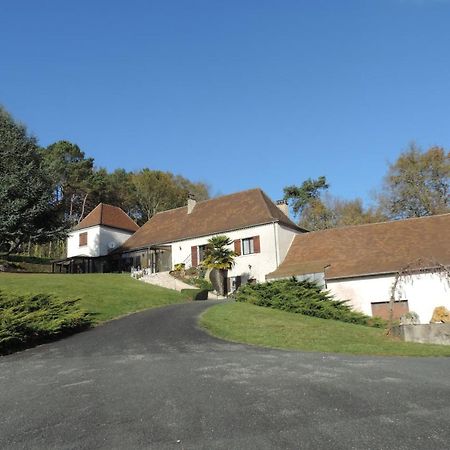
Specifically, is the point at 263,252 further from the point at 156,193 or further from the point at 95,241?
the point at 156,193

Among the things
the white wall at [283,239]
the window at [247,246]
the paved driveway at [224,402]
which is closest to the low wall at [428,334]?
the paved driveway at [224,402]

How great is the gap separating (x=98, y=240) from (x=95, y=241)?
0.43m

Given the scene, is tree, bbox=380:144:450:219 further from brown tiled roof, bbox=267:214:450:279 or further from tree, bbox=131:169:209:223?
tree, bbox=131:169:209:223

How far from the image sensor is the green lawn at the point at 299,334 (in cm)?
1351

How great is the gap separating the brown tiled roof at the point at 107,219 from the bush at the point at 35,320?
1115 inches

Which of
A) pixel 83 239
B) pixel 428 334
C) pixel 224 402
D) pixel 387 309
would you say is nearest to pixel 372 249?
pixel 387 309

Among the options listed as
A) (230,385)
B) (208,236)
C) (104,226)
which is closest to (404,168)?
(208,236)

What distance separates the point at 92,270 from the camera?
45000mm

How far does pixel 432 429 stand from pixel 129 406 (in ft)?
13.3

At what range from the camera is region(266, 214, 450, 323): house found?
79.9 ft

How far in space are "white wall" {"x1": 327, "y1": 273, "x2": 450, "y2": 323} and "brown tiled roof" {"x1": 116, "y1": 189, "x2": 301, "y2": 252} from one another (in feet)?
32.7

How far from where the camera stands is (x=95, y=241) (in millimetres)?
45312

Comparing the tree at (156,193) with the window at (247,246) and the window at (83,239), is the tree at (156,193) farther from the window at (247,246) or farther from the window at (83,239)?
the window at (247,246)

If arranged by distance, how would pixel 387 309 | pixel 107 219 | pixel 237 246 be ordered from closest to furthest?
1. pixel 387 309
2. pixel 237 246
3. pixel 107 219
